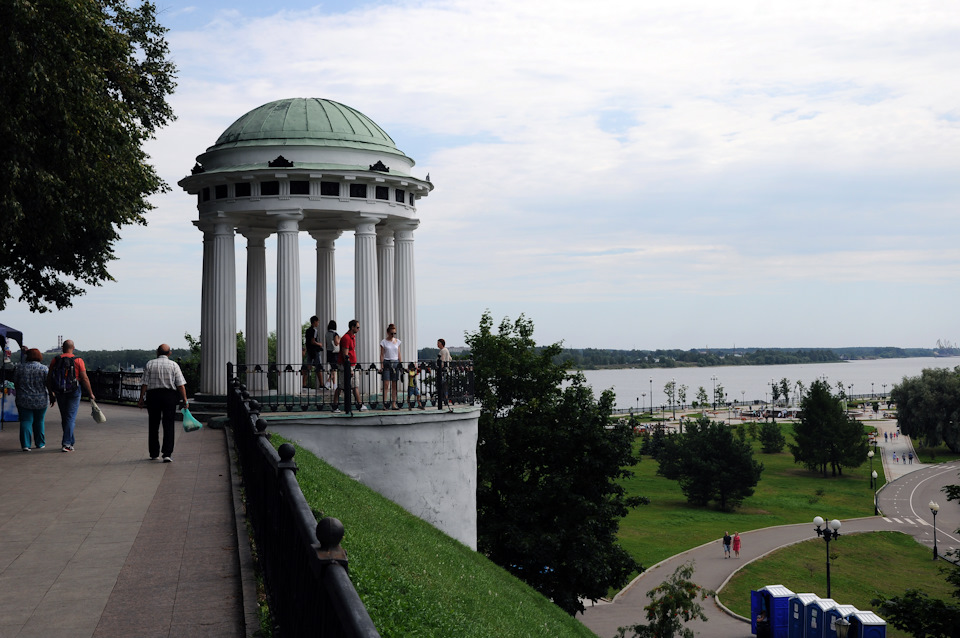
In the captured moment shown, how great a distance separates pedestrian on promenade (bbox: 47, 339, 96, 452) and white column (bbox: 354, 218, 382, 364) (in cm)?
757

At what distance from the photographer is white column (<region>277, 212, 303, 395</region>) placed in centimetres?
2198

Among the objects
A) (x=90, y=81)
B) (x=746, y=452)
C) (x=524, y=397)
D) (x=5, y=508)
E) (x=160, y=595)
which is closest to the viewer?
(x=160, y=595)

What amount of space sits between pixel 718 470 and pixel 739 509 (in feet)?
13.6

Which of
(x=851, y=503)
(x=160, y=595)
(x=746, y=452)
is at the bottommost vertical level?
(x=851, y=503)

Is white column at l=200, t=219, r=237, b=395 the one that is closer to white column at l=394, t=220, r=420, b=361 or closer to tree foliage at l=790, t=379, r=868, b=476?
white column at l=394, t=220, r=420, b=361

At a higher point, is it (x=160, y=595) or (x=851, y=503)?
(x=160, y=595)

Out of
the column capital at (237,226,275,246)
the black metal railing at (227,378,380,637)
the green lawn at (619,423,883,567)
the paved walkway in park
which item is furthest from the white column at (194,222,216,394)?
the green lawn at (619,423,883,567)

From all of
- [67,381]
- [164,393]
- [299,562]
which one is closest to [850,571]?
[164,393]

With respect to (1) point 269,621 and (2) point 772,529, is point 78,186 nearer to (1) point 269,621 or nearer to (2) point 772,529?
(1) point 269,621

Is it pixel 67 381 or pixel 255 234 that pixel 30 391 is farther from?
pixel 255 234

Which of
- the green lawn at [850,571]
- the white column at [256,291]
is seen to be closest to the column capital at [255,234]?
the white column at [256,291]

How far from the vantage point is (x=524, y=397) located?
36875 millimetres

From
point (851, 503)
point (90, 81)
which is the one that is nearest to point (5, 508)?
point (90, 81)

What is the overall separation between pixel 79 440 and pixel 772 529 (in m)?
50.9
